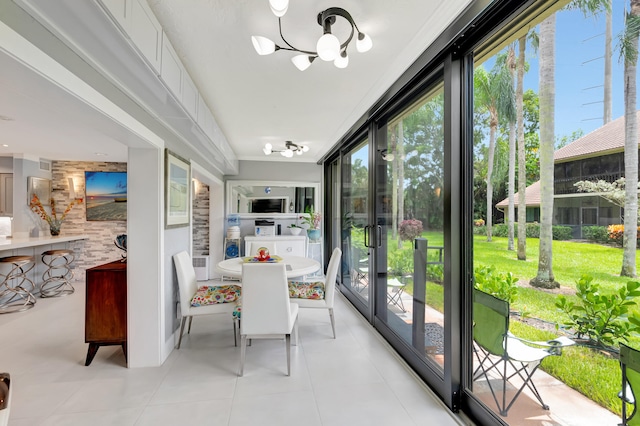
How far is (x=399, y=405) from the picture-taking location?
2.00m

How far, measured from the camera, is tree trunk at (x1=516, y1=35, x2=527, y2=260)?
4.97 feet

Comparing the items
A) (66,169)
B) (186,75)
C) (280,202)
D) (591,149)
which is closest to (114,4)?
(186,75)

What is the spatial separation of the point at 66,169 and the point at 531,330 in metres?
7.08

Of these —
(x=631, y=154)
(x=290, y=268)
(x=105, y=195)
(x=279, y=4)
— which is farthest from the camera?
(x=105, y=195)

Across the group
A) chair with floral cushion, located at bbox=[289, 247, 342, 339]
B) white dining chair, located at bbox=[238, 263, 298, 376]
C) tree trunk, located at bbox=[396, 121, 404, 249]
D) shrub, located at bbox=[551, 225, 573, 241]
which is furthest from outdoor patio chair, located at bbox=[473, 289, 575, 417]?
chair with floral cushion, located at bbox=[289, 247, 342, 339]

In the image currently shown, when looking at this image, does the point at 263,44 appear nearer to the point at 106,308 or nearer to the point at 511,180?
the point at 511,180

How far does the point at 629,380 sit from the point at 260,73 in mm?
2738

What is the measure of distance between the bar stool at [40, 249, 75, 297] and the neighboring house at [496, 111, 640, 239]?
238 inches

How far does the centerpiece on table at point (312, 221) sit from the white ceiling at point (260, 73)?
2287 millimetres

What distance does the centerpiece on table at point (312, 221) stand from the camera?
237 inches

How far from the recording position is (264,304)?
7.89 feet

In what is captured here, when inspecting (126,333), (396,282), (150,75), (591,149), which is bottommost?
(126,333)

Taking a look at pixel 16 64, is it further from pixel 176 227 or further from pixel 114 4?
pixel 176 227

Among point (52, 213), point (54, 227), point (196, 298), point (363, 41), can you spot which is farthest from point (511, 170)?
point (52, 213)
